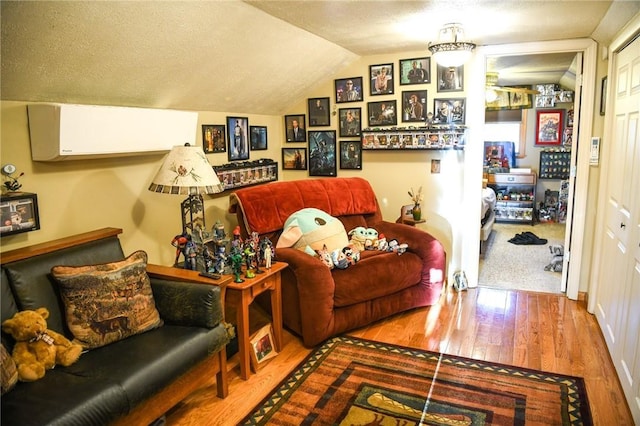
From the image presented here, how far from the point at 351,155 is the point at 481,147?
1.17m

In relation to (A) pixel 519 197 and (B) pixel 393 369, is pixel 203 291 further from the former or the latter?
(A) pixel 519 197

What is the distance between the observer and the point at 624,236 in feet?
8.43

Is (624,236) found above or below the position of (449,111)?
below

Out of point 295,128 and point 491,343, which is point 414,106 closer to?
point 295,128

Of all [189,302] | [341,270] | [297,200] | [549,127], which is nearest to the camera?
[189,302]

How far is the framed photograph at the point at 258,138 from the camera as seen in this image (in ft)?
13.2

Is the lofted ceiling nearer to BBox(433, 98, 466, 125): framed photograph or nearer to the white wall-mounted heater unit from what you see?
the white wall-mounted heater unit

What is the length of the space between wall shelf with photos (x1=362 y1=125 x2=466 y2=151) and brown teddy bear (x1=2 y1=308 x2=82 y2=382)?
2984 millimetres

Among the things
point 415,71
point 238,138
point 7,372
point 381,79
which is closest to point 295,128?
point 238,138

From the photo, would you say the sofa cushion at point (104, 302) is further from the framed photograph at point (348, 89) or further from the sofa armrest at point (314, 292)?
the framed photograph at point (348, 89)

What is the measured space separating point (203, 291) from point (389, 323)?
62.9 inches

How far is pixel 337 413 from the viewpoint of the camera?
2.28 m

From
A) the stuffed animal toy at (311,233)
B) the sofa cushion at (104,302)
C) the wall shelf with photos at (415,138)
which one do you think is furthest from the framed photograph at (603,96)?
the sofa cushion at (104,302)

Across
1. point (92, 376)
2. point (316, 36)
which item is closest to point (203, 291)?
point (92, 376)
